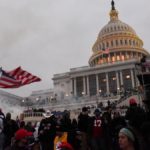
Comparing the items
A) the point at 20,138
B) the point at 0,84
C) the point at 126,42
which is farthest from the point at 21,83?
the point at 126,42

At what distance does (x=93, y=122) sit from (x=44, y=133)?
2.40m

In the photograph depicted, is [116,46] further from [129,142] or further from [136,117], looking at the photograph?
[129,142]

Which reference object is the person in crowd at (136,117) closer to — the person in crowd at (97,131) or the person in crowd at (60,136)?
the person in crowd at (97,131)

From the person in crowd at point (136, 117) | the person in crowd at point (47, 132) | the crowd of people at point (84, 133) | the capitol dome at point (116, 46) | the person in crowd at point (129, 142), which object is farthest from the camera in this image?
the capitol dome at point (116, 46)

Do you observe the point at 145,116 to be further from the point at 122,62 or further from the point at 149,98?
the point at 122,62

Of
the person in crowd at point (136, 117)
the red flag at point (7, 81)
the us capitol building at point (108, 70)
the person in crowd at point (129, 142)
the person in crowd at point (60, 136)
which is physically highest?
the us capitol building at point (108, 70)

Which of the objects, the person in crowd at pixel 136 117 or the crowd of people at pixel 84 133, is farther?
the person in crowd at pixel 136 117

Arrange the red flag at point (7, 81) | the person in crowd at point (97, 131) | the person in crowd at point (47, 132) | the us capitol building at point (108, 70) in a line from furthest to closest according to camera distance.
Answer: the us capitol building at point (108, 70), the red flag at point (7, 81), the person in crowd at point (97, 131), the person in crowd at point (47, 132)

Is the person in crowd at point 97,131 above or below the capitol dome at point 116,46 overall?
below

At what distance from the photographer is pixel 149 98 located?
18.9 metres

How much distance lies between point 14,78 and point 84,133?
9.88m

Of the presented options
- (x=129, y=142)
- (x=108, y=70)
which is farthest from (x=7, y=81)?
(x=108, y=70)

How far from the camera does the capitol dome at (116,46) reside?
10412cm

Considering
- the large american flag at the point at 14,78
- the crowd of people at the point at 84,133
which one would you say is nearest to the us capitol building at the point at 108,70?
the large american flag at the point at 14,78
